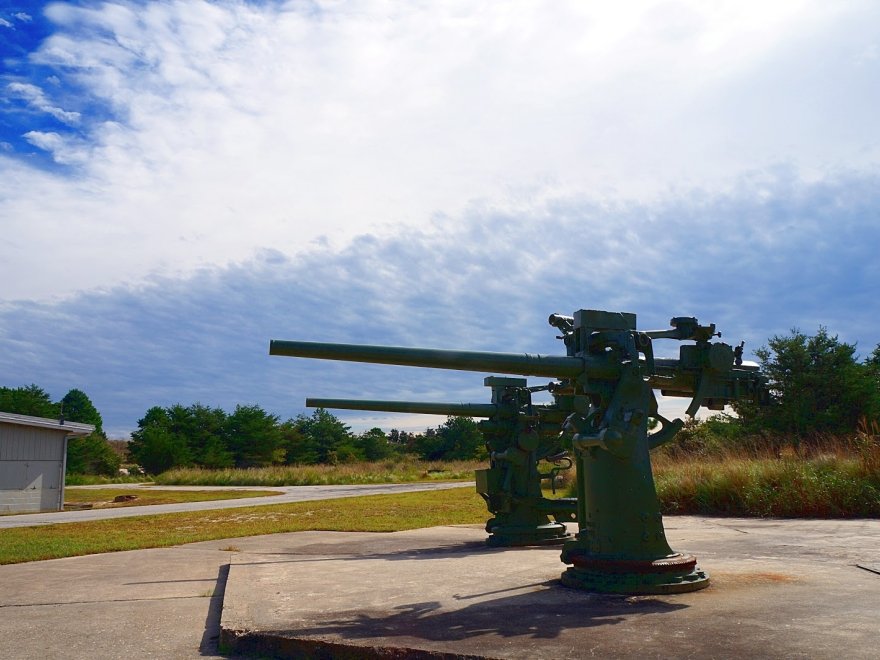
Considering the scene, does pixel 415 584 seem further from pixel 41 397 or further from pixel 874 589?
pixel 41 397

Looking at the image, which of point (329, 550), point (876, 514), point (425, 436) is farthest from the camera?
point (425, 436)

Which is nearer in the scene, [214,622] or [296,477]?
[214,622]

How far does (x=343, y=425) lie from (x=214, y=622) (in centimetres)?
6148

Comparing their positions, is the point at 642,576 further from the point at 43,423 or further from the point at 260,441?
the point at 260,441

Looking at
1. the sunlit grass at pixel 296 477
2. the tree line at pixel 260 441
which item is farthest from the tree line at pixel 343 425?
the sunlit grass at pixel 296 477

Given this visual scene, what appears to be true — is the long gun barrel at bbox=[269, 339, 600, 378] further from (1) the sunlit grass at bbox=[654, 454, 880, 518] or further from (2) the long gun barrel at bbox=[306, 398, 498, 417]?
(1) the sunlit grass at bbox=[654, 454, 880, 518]

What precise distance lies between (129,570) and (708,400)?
234 inches

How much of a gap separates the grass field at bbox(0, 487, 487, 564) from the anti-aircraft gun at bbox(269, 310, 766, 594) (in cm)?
651

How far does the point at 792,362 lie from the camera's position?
2469 centimetres

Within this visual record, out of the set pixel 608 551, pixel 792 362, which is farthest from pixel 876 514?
pixel 792 362

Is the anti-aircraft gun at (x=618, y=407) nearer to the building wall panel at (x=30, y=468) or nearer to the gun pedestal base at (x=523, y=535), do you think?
the gun pedestal base at (x=523, y=535)

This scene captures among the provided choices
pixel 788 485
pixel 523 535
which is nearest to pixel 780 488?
pixel 788 485

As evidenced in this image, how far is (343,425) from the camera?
66250 millimetres

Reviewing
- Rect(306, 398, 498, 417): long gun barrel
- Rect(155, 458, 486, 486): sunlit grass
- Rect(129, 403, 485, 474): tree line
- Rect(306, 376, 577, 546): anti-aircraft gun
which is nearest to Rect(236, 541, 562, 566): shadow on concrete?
Rect(306, 376, 577, 546): anti-aircraft gun
